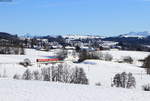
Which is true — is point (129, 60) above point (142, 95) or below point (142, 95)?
below

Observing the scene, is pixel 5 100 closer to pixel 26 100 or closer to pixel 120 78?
pixel 26 100

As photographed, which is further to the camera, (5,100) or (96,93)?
(96,93)

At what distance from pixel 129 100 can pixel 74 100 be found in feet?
7.97

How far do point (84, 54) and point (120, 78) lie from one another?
65307 millimetres

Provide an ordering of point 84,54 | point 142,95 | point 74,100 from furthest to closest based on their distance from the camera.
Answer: point 84,54
point 142,95
point 74,100

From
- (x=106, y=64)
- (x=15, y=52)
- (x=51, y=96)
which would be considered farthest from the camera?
(x=15, y=52)

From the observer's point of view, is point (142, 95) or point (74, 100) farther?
point (142, 95)

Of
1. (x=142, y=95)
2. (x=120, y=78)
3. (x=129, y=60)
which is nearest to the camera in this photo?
(x=142, y=95)

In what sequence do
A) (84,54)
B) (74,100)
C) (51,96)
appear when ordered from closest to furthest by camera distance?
(74,100) < (51,96) < (84,54)

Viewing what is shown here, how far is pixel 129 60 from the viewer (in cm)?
10131

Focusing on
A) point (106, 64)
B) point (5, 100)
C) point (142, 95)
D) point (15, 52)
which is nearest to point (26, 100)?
point (5, 100)

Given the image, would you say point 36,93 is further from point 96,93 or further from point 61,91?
point 96,93

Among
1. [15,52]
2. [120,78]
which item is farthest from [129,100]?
[15,52]

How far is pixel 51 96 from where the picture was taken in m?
13.0
